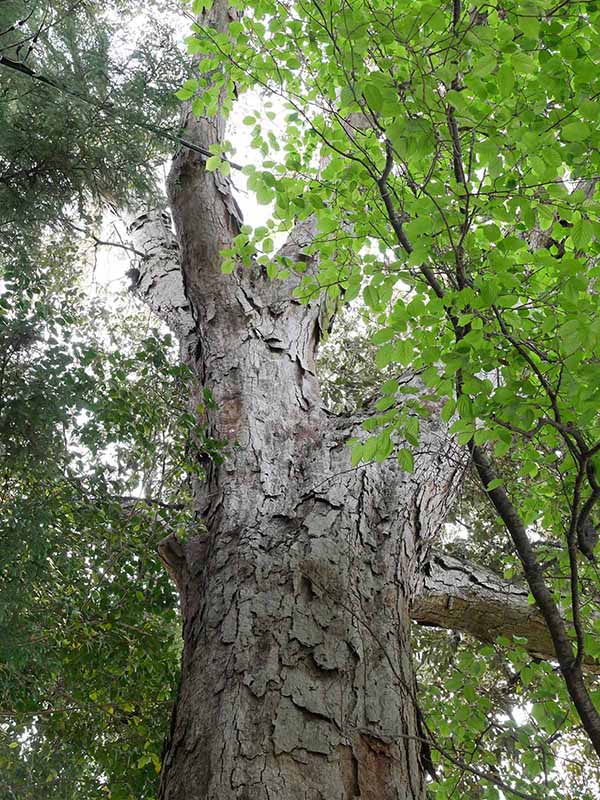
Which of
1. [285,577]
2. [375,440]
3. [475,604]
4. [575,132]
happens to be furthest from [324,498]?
[575,132]

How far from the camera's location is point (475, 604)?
4109mm

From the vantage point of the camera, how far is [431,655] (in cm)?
641

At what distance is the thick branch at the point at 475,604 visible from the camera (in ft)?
13.2

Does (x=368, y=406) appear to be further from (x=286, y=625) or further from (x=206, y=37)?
(x=206, y=37)

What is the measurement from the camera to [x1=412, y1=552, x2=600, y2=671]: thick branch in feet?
13.2

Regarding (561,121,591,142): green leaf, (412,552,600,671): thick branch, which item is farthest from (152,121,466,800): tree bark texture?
(561,121,591,142): green leaf

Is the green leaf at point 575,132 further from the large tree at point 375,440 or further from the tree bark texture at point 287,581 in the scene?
the tree bark texture at point 287,581

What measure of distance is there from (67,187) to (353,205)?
6.09 feet

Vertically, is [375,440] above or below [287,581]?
above

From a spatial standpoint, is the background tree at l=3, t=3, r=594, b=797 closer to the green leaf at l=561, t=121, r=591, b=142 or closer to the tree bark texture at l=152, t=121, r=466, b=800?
the tree bark texture at l=152, t=121, r=466, b=800

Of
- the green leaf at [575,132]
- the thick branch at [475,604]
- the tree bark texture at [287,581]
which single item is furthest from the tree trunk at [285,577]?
the green leaf at [575,132]

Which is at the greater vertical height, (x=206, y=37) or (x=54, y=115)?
(x=206, y=37)

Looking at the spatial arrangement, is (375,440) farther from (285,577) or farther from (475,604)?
(475,604)

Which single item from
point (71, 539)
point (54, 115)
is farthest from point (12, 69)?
point (71, 539)
